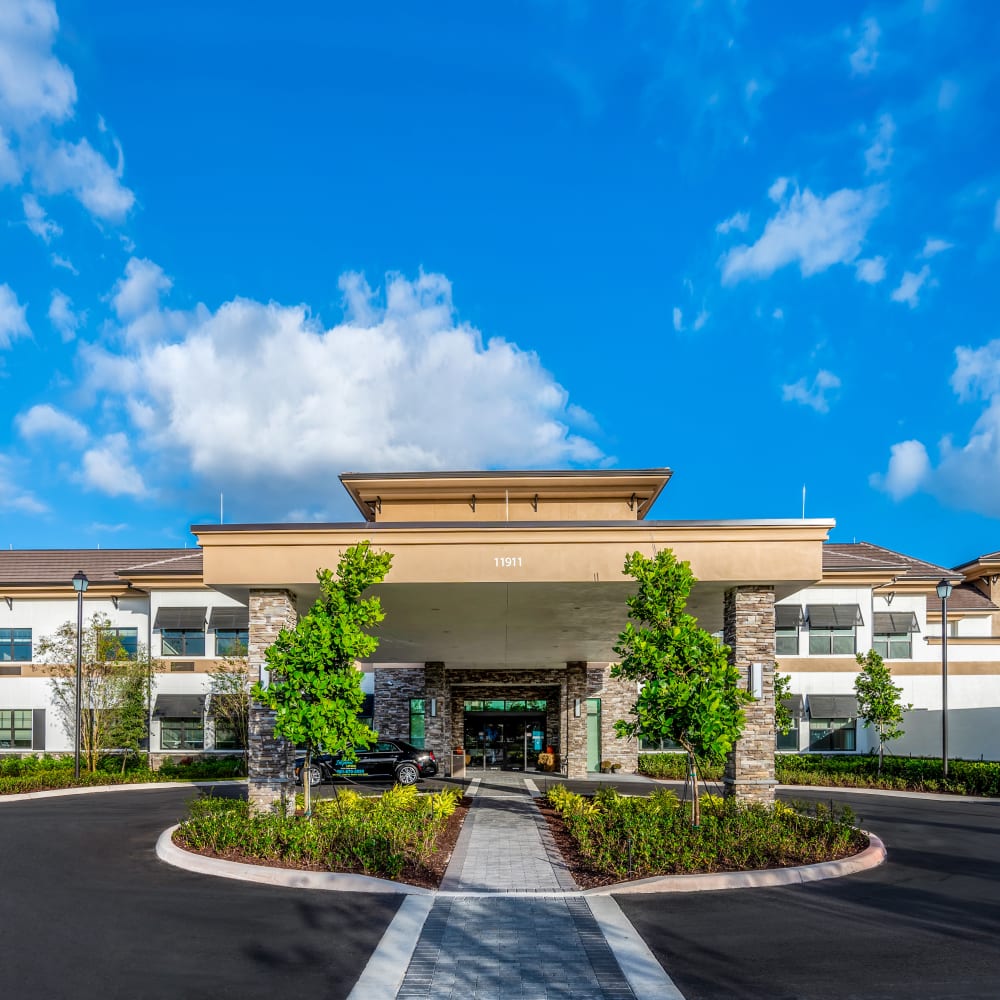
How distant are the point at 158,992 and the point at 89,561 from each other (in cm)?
3187

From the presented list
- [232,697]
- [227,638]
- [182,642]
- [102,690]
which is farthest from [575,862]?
[182,642]

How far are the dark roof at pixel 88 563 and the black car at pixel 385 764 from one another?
9.74 metres

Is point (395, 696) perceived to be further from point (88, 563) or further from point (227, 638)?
point (88, 563)

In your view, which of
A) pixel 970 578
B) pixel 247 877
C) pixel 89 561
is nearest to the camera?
pixel 247 877

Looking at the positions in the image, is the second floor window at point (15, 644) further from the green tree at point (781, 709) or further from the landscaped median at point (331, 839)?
the green tree at point (781, 709)

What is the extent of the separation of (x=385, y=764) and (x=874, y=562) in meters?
19.9

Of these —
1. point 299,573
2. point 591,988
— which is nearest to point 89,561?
point 299,573

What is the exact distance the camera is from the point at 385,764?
89.0 ft

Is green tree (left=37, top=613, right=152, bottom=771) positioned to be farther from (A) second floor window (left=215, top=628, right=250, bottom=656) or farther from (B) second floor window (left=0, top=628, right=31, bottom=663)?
(A) second floor window (left=215, top=628, right=250, bottom=656)

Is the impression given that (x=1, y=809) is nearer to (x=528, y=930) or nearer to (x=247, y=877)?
(x=247, y=877)

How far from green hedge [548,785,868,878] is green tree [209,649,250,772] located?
17.1 meters

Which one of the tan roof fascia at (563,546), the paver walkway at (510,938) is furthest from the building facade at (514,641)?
the paver walkway at (510,938)

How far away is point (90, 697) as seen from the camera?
29.6 meters

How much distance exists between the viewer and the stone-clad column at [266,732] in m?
15.2
